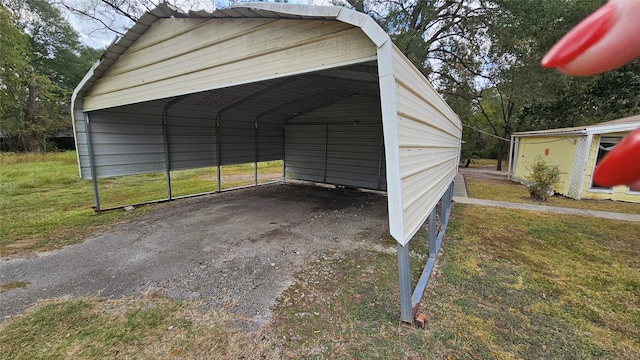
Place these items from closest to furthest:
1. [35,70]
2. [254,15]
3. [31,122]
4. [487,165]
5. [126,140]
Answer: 1. [254,15]
2. [126,140]
3. [31,122]
4. [35,70]
5. [487,165]

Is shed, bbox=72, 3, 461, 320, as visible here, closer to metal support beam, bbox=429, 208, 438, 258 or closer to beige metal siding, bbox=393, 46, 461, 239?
beige metal siding, bbox=393, 46, 461, 239

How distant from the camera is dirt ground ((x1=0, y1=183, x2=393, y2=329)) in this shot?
283 cm

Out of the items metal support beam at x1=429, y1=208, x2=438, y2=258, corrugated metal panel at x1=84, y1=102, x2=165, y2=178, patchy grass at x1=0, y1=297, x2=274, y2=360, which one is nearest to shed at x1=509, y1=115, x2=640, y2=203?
metal support beam at x1=429, y1=208, x2=438, y2=258

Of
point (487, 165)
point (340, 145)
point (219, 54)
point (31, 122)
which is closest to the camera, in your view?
point (219, 54)

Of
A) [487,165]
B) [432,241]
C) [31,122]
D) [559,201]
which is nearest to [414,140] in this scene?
[432,241]

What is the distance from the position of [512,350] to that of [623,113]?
1601 centimetres

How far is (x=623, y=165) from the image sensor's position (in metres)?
0.42

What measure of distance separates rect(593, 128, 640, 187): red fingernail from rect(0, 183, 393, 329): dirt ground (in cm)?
257

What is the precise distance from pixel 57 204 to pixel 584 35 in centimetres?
866

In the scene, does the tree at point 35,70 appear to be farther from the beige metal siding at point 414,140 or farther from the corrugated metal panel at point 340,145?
the beige metal siding at point 414,140

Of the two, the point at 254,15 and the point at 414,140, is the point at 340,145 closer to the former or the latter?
the point at 254,15

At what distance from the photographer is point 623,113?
11.9 metres

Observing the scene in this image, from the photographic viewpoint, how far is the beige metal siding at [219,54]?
2.46 metres

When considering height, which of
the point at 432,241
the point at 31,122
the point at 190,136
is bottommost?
the point at 432,241
